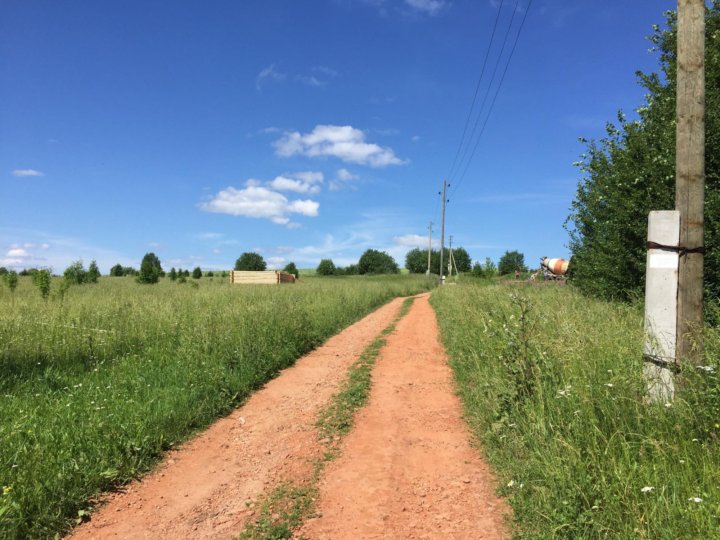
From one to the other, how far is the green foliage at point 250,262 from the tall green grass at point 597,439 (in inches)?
3697

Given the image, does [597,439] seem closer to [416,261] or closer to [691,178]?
[691,178]

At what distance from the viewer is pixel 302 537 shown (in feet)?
10.4

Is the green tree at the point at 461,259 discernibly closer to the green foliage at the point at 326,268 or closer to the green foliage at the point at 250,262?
the green foliage at the point at 326,268

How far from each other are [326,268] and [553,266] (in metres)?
82.9

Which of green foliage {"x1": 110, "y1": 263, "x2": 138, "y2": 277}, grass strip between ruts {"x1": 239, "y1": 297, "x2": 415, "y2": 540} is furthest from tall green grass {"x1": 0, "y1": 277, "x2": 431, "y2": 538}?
green foliage {"x1": 110, "y1": 263, "x2": 138, "y2": 277}

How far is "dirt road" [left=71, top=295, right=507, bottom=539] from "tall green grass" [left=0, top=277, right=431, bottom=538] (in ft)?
1.02

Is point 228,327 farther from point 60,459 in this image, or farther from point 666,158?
point 666,158

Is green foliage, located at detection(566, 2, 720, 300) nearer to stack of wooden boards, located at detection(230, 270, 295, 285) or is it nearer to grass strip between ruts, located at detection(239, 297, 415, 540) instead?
grass strip between ruts, located at detection(239, 297, 415, 540)

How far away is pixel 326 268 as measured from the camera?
359 ft

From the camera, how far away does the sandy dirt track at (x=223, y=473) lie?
11.3 feet

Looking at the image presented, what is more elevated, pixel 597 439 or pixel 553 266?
pixel 553 266

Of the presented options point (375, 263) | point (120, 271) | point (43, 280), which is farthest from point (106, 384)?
point (375, 263)

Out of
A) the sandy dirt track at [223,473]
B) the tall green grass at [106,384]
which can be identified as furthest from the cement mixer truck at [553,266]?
the sandy dirt track at [223,473]

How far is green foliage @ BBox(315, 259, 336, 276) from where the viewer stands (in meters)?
108
